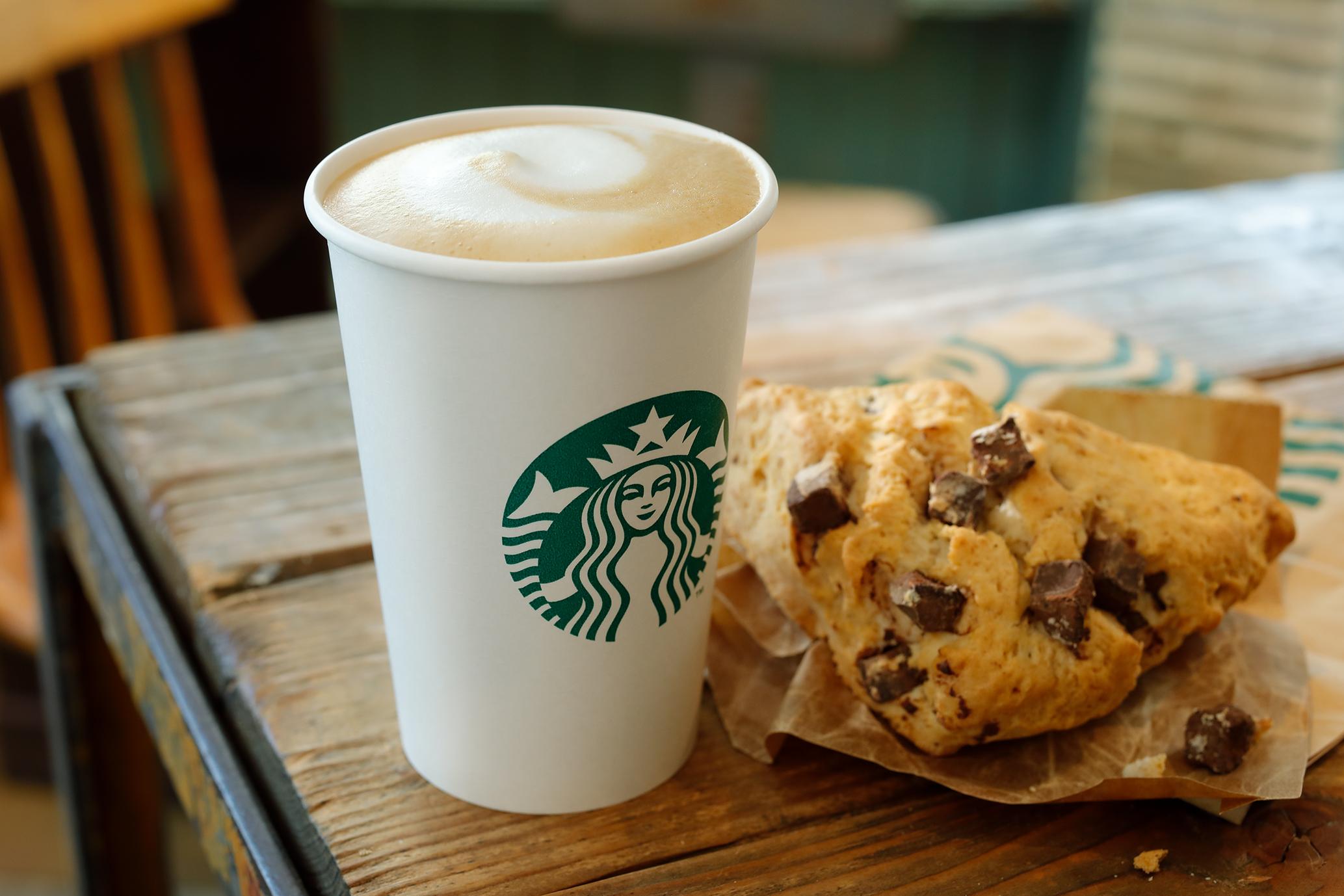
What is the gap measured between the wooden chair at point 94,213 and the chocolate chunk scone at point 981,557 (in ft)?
4.89

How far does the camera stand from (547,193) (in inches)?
23.4

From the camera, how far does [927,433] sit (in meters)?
0.73

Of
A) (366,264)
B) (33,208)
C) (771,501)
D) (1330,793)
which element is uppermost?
(366,264)

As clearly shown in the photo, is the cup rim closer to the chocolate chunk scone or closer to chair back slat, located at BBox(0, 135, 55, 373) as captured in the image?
the chocolate chunk scone

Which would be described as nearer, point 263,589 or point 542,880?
point 542,880

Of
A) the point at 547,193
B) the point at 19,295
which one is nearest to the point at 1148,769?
the point at 547,193

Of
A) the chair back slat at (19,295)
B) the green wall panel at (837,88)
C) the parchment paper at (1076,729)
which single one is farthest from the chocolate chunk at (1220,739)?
the green wall panel at (837,88)

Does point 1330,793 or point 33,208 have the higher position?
point 1330,793

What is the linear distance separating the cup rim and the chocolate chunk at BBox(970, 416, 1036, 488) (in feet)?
0.63

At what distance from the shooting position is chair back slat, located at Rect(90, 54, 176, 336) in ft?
7.48

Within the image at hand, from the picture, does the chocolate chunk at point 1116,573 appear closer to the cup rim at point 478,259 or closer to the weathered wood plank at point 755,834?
the weathered wood plank at point 755,834

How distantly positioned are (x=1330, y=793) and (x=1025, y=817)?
0.18 metres

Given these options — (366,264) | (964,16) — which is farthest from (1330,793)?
(964,16)

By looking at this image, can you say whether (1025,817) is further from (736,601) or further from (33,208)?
(33,208)
